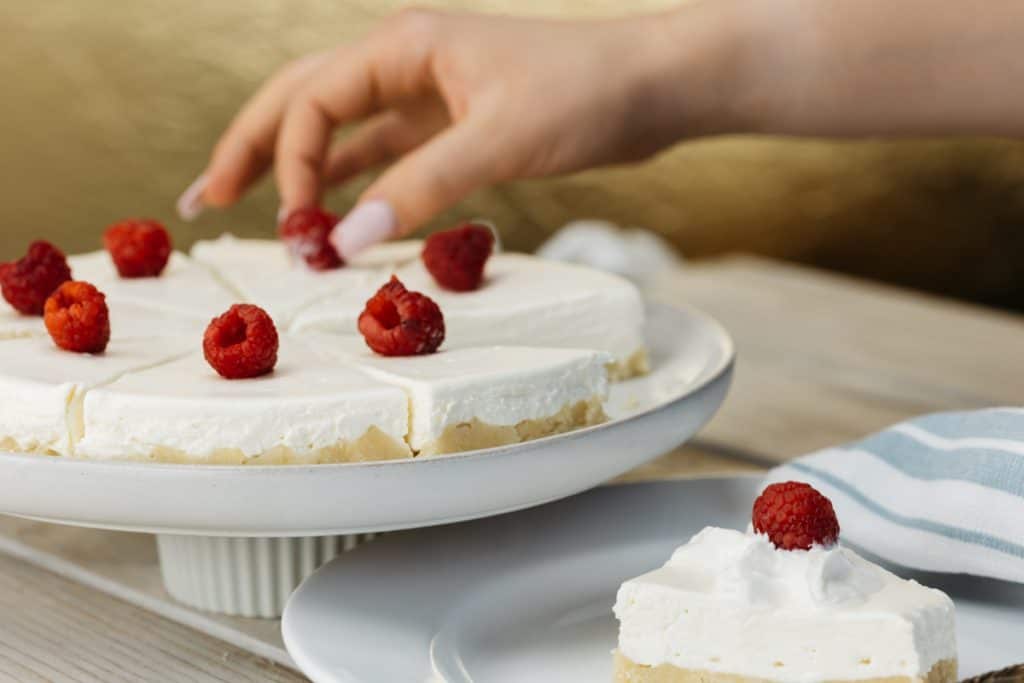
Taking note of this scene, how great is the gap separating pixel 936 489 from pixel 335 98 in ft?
2.99

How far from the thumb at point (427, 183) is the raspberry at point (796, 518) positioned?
2.19ft

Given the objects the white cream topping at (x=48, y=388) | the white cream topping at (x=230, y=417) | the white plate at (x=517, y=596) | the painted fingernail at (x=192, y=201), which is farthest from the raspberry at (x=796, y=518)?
the painted fingernail at (x=192, y=201)

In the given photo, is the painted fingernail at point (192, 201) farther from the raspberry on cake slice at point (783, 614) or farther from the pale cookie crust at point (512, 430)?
the raspberry on cake slice at point (783, 614)

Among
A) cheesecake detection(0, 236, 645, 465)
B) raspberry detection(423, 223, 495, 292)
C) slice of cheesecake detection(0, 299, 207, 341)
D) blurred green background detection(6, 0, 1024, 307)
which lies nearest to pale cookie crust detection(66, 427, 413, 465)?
cheesecake detection(0, 236, 645, 465)

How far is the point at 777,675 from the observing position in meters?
0.81

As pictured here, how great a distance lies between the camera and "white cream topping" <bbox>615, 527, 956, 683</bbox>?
80 cm

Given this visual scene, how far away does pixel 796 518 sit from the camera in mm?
854

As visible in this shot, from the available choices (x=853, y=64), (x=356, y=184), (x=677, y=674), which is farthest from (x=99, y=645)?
(x=356, y=184)

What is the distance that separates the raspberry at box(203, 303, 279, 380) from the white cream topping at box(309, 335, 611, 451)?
0.27ft

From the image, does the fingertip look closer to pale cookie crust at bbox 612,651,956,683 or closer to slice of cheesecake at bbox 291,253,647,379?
slice of cheesecake at bbox 291,253,647,379

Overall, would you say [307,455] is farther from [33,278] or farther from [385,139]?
[385,139]

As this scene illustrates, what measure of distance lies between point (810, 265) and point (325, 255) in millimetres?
2756

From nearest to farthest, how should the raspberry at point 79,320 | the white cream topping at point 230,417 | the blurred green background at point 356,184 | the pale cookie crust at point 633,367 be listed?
the white cream topping at point 230,417 < the raspberry at point 79,320 < the pale cookie crust at point 633,367 < the blurred green background at point 356,184

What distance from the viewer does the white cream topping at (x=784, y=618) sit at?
2.62 ft
